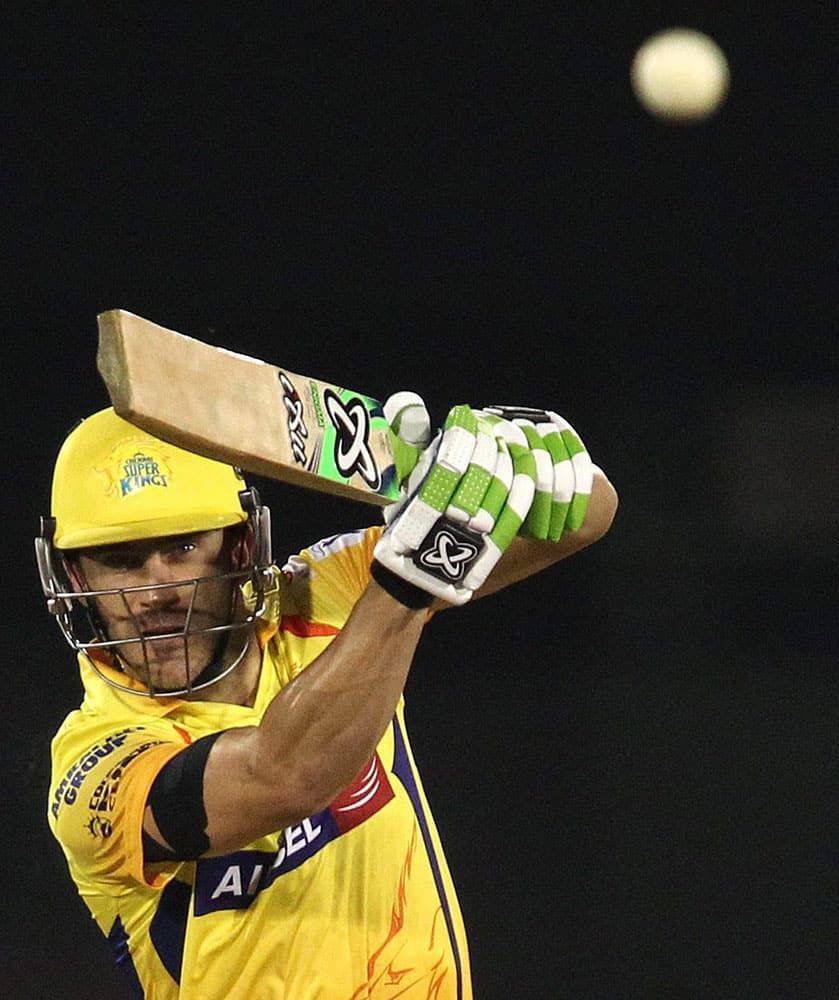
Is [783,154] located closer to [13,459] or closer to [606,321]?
[606,321]

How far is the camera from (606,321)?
2646mm

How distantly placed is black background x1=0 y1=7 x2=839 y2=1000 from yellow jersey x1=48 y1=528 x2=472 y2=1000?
1.01 meters

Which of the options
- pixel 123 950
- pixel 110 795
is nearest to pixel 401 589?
pixel 110 795

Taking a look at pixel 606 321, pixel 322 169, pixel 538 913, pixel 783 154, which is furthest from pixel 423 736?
pixel 783 154

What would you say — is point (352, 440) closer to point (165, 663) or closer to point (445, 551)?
point (445, 551)

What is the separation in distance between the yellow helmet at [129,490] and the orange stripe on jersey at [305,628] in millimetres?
132

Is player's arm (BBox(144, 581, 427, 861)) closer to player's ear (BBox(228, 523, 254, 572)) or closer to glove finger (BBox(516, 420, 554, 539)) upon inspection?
glove finger (BBox(516, 420, 554, 539))

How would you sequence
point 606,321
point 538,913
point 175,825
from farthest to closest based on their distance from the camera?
point 606,321
point 538,913
point 175,825

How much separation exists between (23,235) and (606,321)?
1039 mm

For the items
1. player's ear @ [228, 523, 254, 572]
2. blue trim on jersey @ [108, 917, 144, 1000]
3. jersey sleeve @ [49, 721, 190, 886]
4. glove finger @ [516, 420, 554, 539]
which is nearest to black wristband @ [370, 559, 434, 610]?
glove finger @ [516, 420, 554, 539]

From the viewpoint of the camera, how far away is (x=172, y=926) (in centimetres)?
140

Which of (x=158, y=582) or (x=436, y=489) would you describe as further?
(x=158, y=582)

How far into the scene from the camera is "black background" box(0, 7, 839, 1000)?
246cm

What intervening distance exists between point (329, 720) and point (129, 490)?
1.22ft
